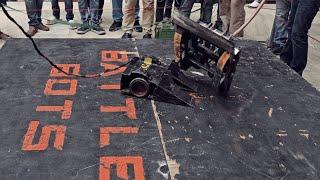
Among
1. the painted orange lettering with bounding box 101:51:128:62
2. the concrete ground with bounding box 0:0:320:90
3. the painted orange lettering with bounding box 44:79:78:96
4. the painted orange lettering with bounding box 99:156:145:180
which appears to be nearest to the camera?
the painted orange lettering with bounding box 99:156:145:180

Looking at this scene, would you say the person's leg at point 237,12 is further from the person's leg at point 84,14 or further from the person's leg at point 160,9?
the person's leg at point 84,14

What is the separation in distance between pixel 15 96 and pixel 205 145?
41.5 inches

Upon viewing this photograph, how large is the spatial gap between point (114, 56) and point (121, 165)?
136 cm

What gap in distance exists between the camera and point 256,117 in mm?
2203

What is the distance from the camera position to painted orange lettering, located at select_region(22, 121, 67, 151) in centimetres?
179

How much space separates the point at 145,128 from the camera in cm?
199

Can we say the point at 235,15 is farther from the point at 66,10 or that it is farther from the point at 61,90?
the point at 61,90

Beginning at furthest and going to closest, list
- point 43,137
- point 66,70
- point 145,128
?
point 66,70
point 145,128
point 43,137

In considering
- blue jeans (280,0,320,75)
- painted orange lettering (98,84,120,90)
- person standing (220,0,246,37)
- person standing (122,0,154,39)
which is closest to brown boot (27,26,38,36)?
person standing (122,0,154,39)

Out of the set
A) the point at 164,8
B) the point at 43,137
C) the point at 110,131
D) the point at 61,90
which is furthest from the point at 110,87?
the point at 164,8

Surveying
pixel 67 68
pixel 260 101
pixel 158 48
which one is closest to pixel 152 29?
pixel 158 48

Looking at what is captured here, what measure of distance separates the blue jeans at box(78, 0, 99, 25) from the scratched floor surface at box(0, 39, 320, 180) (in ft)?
6.81

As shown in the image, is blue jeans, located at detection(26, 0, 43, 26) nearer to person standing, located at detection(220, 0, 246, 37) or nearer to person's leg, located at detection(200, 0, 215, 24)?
person's leg, located at detection(200, 0, 215, 24)

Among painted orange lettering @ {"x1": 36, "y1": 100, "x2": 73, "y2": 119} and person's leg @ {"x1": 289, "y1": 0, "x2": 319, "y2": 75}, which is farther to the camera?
person's leg @ {"x1": 289, "y1": 0, "x2": 319, "y2": 75}
